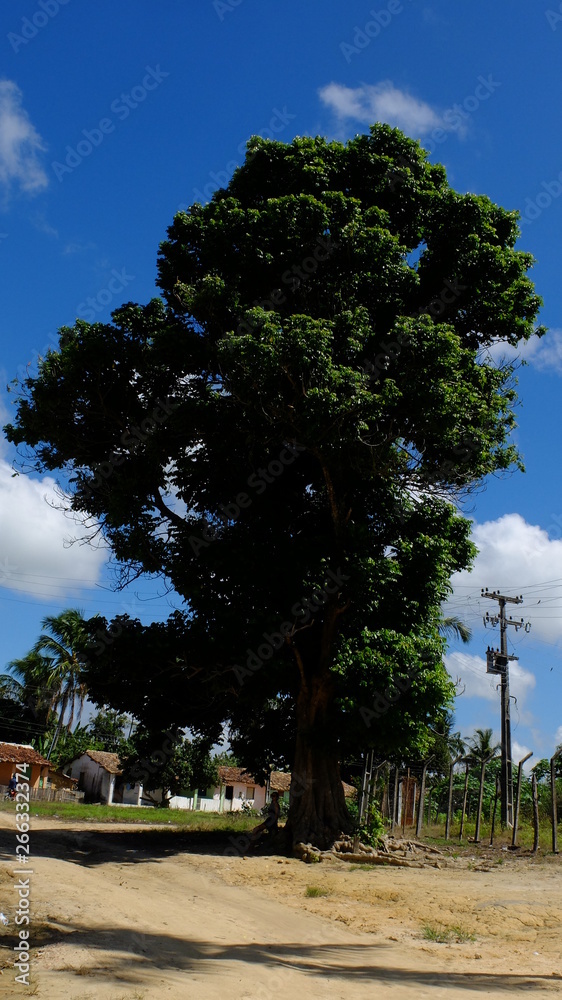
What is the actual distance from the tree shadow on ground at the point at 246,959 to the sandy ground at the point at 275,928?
0.02 m

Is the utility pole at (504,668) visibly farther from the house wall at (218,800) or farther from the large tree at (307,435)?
the house wall at (218,800)

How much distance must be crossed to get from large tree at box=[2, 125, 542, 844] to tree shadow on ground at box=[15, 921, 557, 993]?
8.04 m

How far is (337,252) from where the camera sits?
17531 mm

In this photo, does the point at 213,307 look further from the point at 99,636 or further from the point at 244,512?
the point at 99,636

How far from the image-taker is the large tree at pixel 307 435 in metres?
16.6

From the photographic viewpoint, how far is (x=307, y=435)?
1566 cm

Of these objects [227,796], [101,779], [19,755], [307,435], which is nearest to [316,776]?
[307,435]

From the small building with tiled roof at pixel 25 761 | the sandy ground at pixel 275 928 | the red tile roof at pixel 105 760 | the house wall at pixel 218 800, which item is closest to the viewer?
the sandy ground at pixel 275 928

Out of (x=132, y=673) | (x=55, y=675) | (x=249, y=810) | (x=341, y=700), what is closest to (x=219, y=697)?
(x=132, y=673)

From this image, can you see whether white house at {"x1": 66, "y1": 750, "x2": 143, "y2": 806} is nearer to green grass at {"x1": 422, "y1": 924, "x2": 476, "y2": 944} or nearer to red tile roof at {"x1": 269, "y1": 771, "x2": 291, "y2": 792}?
red tile roof at {"x1": 269, "y1": 771, "x2": 291, "y2": 792}

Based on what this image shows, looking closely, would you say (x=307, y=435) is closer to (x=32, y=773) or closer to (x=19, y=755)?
(x=19, y=755)

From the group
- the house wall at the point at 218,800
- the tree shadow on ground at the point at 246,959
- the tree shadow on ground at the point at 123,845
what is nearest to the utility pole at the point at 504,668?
the tree shadow on ground at the point at 123,845

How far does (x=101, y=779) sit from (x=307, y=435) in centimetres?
5119

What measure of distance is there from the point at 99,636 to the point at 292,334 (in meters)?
8.99
